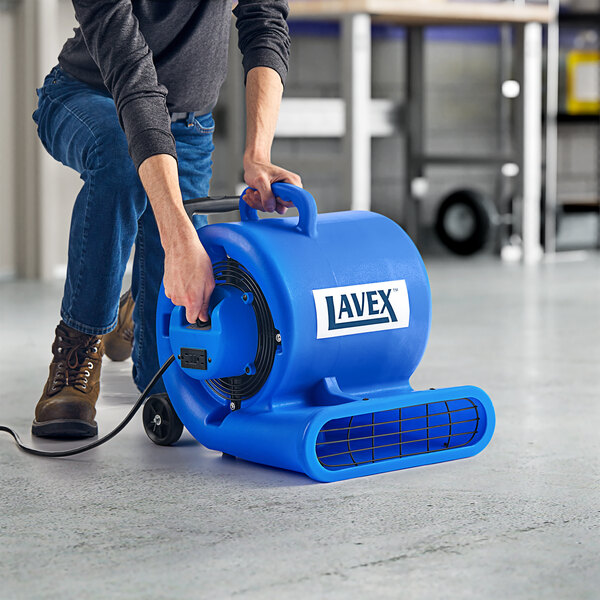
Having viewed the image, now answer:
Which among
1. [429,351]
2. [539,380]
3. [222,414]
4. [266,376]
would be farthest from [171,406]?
[429,351]

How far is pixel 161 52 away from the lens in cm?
176

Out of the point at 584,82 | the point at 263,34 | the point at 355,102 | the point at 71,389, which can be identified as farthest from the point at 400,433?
the point at 584,82

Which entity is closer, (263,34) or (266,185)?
(266,185)

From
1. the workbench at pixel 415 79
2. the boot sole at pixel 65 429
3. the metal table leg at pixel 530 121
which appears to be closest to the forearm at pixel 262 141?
the boot sole at pixel 65 429

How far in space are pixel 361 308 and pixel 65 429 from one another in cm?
50

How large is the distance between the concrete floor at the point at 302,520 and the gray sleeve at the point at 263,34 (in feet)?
1.92

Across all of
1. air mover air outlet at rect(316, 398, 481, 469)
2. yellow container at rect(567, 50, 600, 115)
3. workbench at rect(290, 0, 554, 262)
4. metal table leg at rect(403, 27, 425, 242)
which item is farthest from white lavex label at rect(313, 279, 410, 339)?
yellow container at rect(567, 50, 600, 115)

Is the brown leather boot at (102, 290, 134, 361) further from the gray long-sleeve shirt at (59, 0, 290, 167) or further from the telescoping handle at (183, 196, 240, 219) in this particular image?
the telescoping handle at (183, 196, 240, 219)

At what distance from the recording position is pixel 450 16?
14.1 ft

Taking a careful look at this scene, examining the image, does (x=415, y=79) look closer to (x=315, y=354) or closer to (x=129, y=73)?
(x=129, y=73)

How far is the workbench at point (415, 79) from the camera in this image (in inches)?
159

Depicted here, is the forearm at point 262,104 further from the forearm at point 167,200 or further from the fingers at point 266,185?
the forearm at point 167,200

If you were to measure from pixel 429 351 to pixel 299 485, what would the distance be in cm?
111

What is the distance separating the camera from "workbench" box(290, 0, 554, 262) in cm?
404
